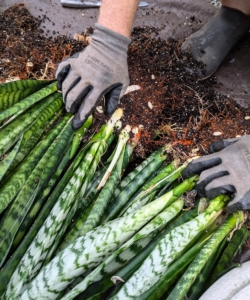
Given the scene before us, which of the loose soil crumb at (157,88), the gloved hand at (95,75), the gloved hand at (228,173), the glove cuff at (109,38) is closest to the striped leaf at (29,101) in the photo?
the gloved hand at (95,75)

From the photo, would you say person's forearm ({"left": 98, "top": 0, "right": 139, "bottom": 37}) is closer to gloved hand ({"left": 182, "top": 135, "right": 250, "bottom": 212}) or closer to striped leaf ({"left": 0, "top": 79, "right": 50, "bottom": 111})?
striped leaf ({"left": 0, "top": 79, "right": 50, "bottom": 111})

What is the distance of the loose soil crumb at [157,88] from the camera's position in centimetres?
166

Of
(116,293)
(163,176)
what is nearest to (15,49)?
(163,176)

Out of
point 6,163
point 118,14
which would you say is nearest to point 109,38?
point 118,14

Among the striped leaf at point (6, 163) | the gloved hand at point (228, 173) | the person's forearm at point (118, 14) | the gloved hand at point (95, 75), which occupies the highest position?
the person's forearm at point (118, 14)

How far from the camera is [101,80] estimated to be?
1521 mm

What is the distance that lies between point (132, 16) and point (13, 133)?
0.69m

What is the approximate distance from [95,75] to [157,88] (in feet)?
1.12

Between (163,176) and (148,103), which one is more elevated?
(148,103)

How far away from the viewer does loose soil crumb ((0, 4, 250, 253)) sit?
5.43 ft

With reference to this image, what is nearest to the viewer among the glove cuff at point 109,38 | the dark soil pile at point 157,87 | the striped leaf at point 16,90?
the striped leaf at point 16,90

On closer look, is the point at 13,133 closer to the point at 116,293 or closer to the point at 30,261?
the point at 30,261

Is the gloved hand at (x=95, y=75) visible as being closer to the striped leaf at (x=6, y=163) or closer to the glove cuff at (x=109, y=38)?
the glove cuff at (x=109, y=38)

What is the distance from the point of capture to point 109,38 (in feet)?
5.14
